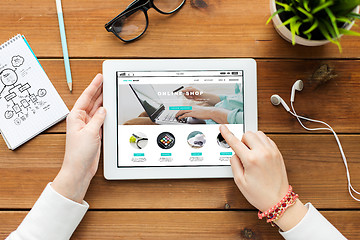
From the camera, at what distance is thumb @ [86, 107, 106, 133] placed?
0.65 meters

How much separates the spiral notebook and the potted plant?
573mm

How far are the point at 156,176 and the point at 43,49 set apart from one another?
45cm

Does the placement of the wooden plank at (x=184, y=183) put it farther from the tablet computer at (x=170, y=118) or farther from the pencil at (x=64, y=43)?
the pencil at (x=64, y=43)

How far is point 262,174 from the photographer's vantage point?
2.03 feet

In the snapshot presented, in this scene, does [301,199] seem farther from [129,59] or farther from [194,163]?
[129,59]

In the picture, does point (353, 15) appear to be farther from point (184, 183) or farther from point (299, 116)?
point (184, 183)

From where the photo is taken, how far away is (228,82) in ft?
2.25

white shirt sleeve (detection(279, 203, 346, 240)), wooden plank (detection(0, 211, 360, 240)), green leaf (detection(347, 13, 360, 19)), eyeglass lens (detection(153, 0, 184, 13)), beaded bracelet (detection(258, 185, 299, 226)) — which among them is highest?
green leaf (detection(347, 13, 360, 19))

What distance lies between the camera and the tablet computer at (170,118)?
0.68m

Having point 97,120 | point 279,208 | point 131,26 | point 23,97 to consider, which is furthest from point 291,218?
point 23,97

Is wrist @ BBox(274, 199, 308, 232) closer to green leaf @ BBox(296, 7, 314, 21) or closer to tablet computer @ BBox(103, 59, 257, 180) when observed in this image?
tablet computer @ BBox(103, 59, 257, 180)

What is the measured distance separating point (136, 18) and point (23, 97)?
1.19 ft

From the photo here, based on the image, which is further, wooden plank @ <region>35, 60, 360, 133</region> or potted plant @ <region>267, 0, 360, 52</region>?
wooden plank @ <region>35, 60, 360, 133</region>

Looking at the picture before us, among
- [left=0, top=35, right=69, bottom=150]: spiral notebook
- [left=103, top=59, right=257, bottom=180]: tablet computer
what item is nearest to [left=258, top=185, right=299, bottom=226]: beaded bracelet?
[left=103, top=59, right=257, bottom=180]: tablet computer
